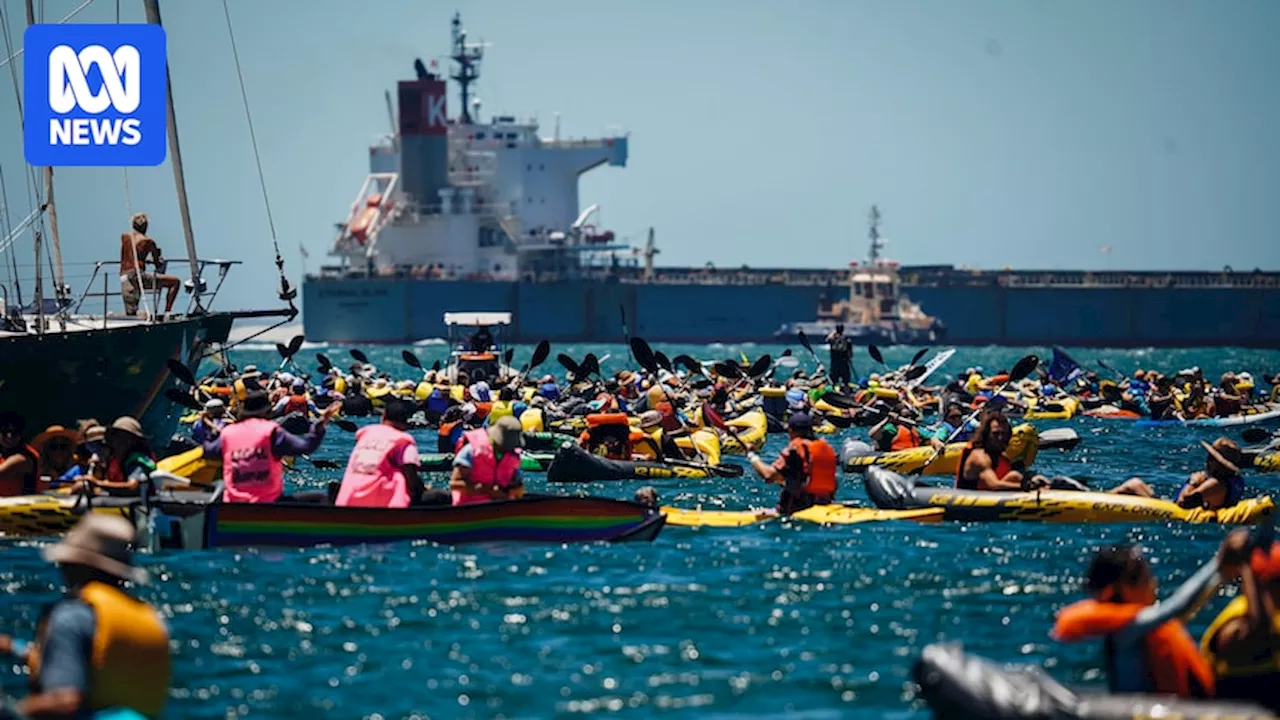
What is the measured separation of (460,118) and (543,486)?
361 feet

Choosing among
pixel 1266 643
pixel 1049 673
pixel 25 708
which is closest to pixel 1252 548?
pixel 1266 643

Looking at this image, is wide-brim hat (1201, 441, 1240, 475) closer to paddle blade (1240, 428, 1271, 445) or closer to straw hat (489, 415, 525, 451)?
straw hat (489, 415, 525, 451)

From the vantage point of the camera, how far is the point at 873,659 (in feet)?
41.3

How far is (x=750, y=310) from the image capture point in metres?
123

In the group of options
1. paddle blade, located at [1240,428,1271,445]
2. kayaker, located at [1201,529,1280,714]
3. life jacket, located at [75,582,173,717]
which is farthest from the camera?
paddle blade, located at [1240,428,1271,445]

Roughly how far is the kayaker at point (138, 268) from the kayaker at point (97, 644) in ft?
60.5

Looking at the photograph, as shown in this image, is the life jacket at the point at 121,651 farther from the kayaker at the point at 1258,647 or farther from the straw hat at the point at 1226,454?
the straw hat at the point at 1226,454

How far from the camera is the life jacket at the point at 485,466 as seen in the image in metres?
16.9

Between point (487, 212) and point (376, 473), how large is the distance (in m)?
112

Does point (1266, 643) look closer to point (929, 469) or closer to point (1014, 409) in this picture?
point (929, 469)

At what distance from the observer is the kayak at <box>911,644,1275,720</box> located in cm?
892

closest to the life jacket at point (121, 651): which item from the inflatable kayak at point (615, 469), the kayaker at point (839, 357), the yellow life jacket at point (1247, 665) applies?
the yellow life jacket at point (1247, 665)

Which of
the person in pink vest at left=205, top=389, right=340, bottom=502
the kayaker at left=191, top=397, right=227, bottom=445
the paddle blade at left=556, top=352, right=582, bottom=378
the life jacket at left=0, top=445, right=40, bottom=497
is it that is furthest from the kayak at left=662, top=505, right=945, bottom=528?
the paddle blade at left=556, top=352, right=582, bottom=378

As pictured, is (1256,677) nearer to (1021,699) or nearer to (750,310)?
(1021,699)
